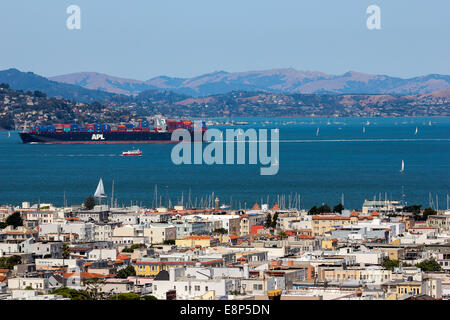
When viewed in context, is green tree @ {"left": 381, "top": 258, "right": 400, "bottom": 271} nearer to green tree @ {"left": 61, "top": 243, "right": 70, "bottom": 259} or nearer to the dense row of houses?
the dense row of houses

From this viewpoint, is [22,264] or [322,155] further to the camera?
[322,155]

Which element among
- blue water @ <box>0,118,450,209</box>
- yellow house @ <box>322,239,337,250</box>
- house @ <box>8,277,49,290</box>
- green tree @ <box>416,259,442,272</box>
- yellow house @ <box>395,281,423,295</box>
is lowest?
blue water @ <box>0,118,450,209</box>

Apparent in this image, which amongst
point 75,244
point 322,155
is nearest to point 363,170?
point 322,155

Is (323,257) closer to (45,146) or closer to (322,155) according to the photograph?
(322,155)

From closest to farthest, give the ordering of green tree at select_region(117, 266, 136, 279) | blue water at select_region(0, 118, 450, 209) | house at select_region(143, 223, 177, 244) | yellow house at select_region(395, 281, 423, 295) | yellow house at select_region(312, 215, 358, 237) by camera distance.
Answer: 1. yellow house at select_region(395, 281, 423, 295)
2. green tree at select_region(117, 266, 136, 279)
3. house at select_region(143, 223, 177, 244)
4. yellow house at select_region(312, 215, 358, 237)
5. blue water at select_region(0, 118, 450, 209)

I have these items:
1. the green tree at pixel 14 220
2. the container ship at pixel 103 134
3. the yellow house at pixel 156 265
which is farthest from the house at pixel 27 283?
the container ship at pixel 103 134

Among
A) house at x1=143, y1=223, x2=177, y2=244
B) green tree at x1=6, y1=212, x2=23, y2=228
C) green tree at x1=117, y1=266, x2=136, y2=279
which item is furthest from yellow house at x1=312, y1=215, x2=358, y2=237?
green tree at x1=117, y1=266, x2=136, y2=279

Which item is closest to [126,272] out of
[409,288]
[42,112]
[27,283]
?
[27,283]

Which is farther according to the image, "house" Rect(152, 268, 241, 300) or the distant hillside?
the distant hillside
